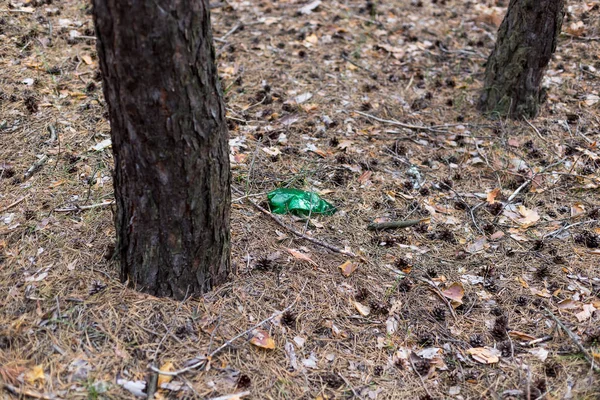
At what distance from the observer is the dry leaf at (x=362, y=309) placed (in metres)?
2.70

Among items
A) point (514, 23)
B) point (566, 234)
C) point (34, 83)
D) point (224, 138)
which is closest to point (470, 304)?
point (566, 234)

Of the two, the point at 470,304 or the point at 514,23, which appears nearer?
the point at 470,304

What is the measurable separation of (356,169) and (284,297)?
1407 millimetres

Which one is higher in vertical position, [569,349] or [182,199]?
[182,199]

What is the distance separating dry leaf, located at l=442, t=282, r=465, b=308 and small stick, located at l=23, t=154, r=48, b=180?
269 cm

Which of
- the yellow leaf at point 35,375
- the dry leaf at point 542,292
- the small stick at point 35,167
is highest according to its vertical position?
the small stick at point 35,167

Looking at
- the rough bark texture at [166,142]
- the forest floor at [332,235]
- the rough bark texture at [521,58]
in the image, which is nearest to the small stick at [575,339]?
the forest floor at [332,235]

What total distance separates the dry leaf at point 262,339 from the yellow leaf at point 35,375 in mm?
910

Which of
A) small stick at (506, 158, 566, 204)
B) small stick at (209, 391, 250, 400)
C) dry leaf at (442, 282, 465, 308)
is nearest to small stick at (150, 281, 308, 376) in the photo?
small stick at (209, 391, 250, 400)

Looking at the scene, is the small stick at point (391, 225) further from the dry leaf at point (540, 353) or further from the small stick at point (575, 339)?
the dry leaf at point (540, 353)

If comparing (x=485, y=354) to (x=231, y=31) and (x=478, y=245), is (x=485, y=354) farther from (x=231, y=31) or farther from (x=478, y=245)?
(x=231, y=31)

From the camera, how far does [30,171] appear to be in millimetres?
3285

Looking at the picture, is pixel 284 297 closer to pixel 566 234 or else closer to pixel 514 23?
pixel 566 234

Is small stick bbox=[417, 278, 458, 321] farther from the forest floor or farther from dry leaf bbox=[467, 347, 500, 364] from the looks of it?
dry leaf bbox=[467, 347, 500, 364]
